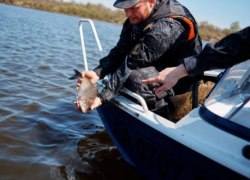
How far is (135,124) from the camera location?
3.64 metres

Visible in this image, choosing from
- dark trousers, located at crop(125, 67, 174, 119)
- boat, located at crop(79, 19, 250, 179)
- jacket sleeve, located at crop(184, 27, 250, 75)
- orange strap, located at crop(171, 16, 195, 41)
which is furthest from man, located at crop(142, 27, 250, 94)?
orange strap, located at crop(171, 16, 195, 41)

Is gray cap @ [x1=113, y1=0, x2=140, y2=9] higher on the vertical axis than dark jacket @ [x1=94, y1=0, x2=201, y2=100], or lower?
higher

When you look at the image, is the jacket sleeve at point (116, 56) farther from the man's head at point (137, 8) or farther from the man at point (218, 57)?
the man at point (218, 57)

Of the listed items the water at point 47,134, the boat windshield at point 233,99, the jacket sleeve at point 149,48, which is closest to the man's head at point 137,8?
the jacket sleeve at point 149,48

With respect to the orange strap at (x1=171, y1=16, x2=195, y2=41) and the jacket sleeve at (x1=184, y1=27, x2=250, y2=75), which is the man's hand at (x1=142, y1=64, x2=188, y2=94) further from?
the orange strap at (x1=171, y1=16, x2=195, y2=41)

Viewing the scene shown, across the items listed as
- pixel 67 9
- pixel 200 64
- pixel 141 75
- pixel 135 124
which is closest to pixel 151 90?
pixel 141 75

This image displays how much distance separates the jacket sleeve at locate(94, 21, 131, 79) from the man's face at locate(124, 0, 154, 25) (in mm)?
537

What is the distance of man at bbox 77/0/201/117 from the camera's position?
149 inches

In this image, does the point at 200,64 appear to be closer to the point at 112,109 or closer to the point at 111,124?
the point at 112,109

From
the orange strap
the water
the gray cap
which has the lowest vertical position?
the water

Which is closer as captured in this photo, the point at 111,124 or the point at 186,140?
the point at 186,140

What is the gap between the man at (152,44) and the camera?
3.78 meters

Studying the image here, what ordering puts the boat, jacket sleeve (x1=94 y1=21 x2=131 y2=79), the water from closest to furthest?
the boat
the water
jacket sleeve (x1=94 y1=21 x2=131 y2=79)

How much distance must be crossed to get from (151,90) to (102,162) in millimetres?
1377
